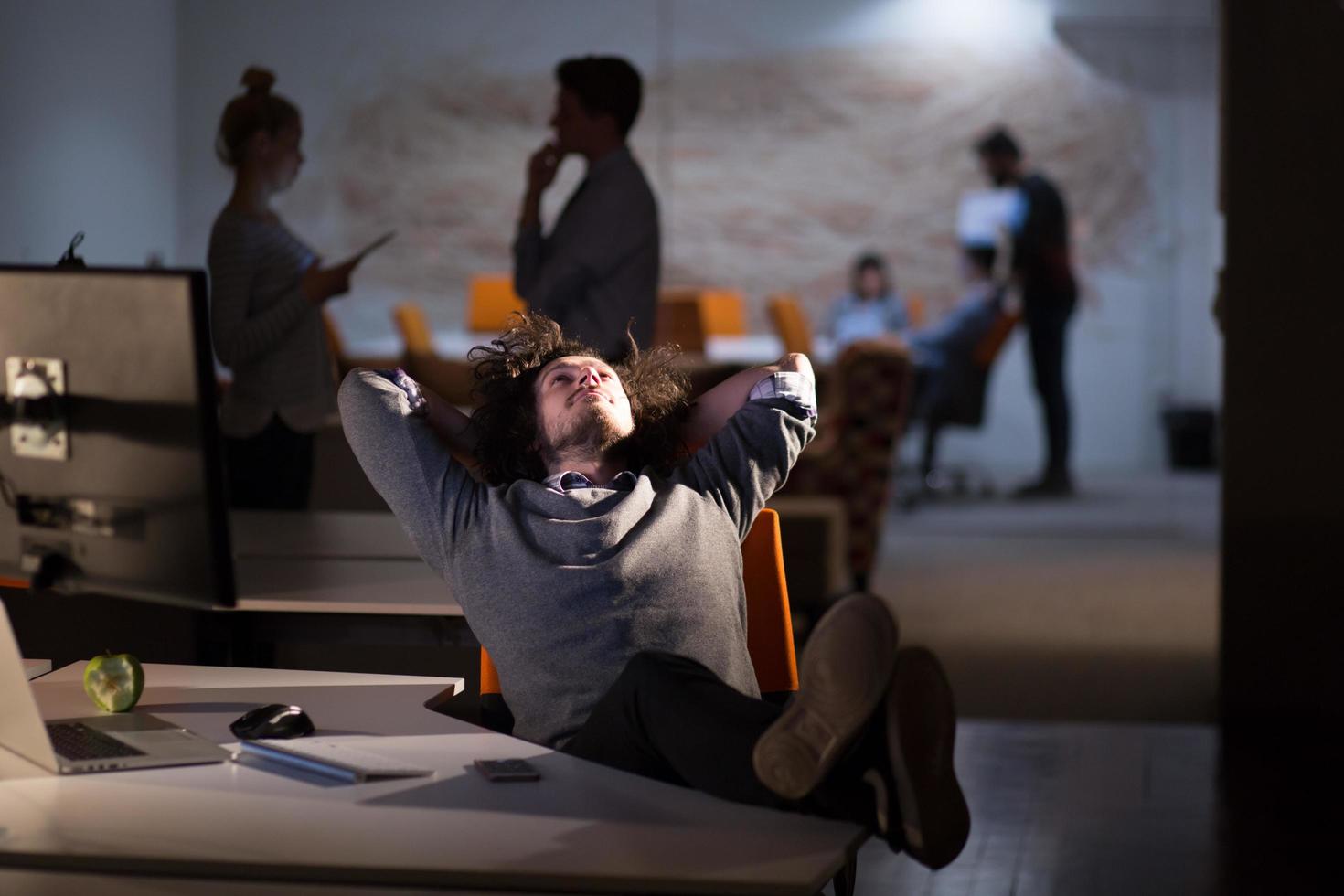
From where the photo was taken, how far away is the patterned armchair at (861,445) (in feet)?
17.2

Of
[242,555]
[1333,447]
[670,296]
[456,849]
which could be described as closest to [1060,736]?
[1333,447]

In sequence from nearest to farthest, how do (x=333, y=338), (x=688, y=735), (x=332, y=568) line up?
(x=688, y=735) → (x=332, y=568) → (x=333, y=338)

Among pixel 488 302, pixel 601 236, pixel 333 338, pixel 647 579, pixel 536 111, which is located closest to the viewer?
pixel 647 579

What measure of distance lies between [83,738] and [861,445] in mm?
3896

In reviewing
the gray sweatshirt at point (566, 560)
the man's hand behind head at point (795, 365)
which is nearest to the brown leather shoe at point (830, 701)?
the gray sweatshirt at point (566, 560)

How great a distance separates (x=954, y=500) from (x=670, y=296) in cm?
135

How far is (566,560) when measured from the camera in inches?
78.4

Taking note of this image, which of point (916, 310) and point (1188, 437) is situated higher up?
point (916, 310)

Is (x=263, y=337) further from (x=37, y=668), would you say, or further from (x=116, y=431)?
(x=116, y=431)

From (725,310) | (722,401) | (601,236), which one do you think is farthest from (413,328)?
(722,401)

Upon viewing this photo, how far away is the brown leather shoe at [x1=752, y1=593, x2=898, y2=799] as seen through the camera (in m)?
1.44

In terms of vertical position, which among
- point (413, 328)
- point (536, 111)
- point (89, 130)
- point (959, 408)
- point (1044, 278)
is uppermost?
point (536, 111)

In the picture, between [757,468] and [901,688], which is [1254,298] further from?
[901,688]

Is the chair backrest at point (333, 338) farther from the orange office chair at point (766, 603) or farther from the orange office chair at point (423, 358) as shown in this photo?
the orange office chair at point (766, 603)
